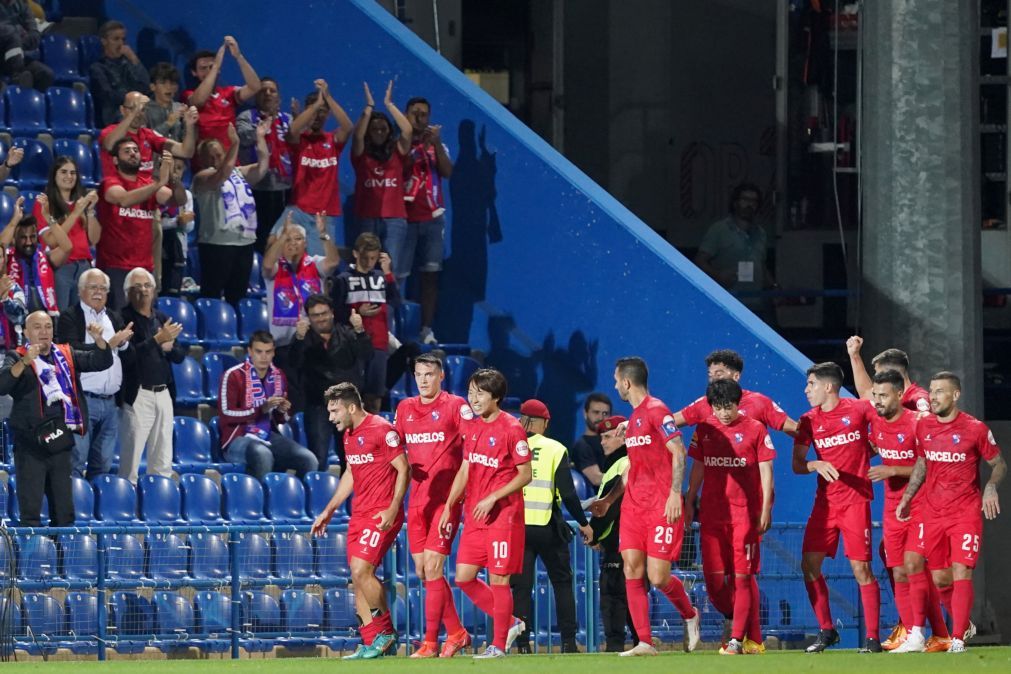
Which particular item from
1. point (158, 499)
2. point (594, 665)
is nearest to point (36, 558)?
point (158, 499)

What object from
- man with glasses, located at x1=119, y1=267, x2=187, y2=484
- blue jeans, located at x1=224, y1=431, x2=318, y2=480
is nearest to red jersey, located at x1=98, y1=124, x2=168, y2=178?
man with glasses, located at x1=119, y1=267, x2=187, y2=484

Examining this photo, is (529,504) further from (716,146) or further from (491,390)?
(716,146)

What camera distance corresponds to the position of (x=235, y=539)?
42.7ft

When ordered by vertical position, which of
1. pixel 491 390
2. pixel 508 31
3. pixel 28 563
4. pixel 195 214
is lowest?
pixel 28 563

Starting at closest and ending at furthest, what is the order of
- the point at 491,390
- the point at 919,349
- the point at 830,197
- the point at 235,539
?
the point at 491,390
the point at 235,539
the point at 919,349
the point at 830,197

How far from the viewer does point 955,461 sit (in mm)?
12414

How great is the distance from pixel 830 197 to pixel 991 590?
Result: 4.82 m

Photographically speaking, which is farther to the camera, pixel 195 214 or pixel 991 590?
pixel 991 590

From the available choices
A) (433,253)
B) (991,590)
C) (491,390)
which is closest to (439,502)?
(491,390)

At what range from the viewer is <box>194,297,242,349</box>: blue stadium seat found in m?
16.2

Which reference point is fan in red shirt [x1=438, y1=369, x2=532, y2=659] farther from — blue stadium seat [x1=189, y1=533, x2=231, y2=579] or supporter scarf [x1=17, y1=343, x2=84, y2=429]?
supporter scarf [x1=17, y1=343, x2=84, y2=429]

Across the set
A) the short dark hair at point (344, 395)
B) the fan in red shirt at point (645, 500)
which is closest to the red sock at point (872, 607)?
the fan in red shirt at point (645, 500)

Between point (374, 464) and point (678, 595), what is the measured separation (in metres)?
2.07

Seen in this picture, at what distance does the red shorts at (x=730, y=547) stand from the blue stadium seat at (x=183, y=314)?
518 cm
